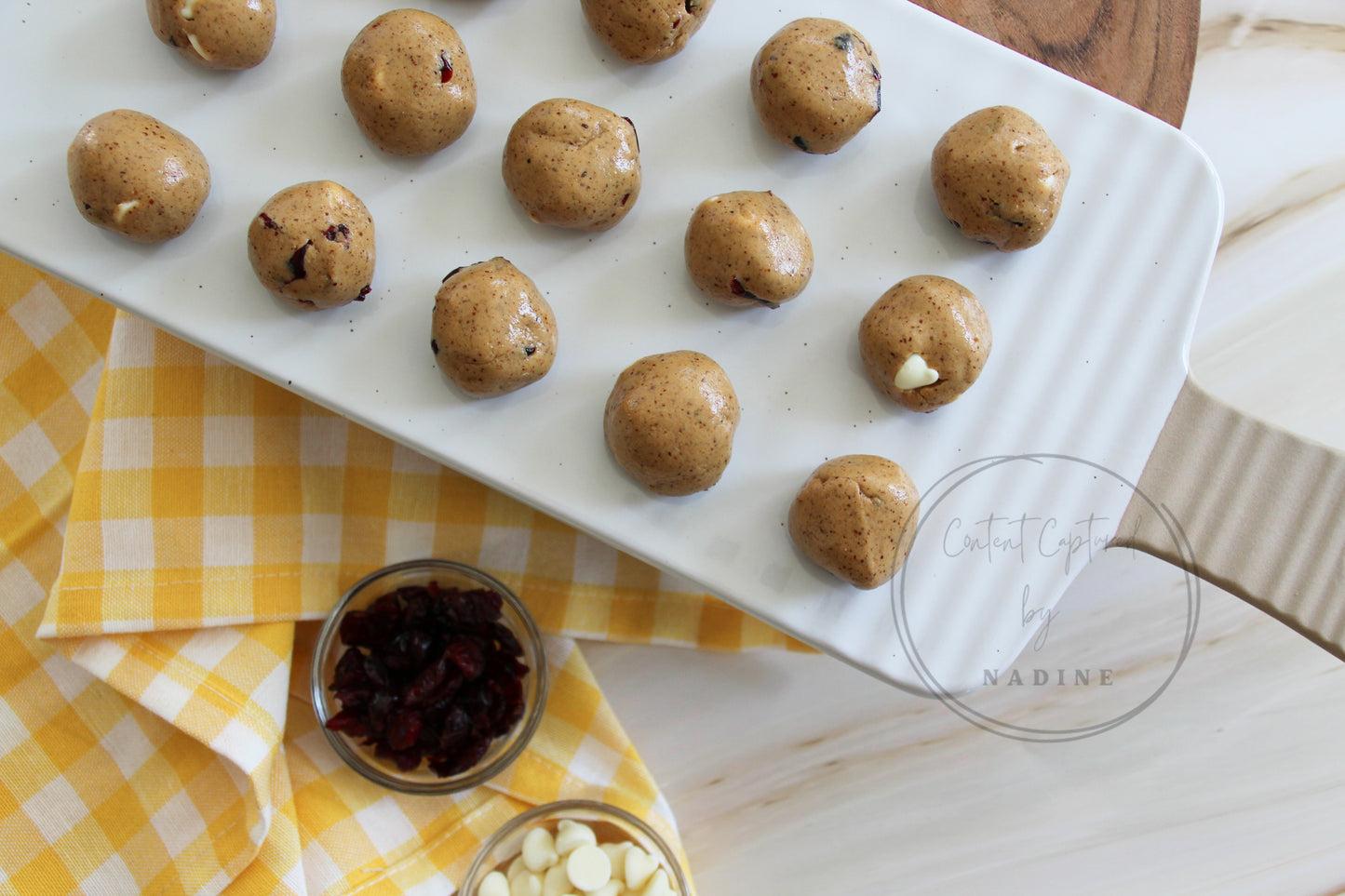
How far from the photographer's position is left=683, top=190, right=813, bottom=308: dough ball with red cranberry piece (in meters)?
0.94

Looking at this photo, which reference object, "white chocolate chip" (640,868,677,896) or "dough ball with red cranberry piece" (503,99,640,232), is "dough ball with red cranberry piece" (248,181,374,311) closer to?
"dough ball with red cranberry piece" (503,99,640,232)

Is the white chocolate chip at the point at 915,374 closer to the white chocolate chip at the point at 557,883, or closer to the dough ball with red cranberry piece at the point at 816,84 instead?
the dough ball with red cranberry piece at the point at 816,84

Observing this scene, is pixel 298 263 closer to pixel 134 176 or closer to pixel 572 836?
pixel 134 176

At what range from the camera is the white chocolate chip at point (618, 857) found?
1.19m

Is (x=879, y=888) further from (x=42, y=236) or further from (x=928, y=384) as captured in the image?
(x=42, y=236)

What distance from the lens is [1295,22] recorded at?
1.25 meters

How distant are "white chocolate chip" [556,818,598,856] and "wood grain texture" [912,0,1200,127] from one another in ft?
3.76

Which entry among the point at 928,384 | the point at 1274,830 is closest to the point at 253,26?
the point at 928,384

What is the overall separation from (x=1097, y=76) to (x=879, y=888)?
3.80 feet

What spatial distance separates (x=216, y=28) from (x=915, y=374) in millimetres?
801

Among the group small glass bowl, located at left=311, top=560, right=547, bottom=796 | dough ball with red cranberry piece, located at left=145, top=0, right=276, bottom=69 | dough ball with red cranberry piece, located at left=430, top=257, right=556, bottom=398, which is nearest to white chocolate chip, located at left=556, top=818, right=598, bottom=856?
small glass bowl, located at left=311, top=560, right=547, bottom=796

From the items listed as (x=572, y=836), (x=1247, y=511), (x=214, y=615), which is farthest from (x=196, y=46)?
(x=1247, y=511)

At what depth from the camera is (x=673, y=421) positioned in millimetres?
915

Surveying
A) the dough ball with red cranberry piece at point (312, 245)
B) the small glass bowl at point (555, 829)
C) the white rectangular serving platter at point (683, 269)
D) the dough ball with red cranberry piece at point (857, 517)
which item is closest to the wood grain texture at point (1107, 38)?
the white rectangular serving platter at point (683, 269)
